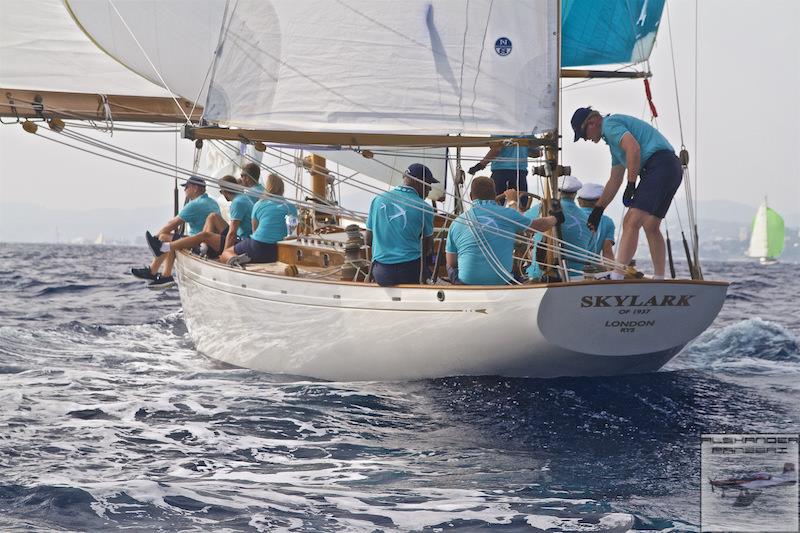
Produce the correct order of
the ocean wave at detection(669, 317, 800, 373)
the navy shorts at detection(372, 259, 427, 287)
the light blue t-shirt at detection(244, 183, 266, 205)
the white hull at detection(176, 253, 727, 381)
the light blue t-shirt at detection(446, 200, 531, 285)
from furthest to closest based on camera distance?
the ocean wave at detection(669, 317, 800, 373) → the light blue t-shirt at detection(244, 183, 266, 205) → the navy shorts at detection(372, 259, 427, 287) → the light blue t-shirt at detection(446, 200, 531, 285) → the white hull at detection(176, 253, 727, 381)

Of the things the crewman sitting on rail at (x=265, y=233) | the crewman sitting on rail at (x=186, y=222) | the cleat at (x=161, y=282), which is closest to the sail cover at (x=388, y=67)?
the crewman sitting on rail at (x=265, y=233)

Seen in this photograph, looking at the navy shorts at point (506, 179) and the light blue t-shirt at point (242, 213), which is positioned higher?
the navy shorts at point (506, 179)

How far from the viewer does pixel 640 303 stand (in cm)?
720

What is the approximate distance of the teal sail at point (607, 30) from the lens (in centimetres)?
1198

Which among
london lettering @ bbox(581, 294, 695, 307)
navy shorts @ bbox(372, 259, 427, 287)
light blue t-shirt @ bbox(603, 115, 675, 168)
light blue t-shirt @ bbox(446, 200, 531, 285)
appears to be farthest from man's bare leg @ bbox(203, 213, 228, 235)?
london lettering @ bbox(581, 294, 695, 307)

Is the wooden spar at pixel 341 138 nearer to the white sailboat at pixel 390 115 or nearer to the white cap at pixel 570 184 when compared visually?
the white sailboat at pixel 390 115

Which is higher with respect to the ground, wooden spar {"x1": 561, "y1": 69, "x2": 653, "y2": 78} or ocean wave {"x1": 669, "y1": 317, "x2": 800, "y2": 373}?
wooden spar {"x1": 561, "y1": 69, "x2": 653, "y2": 78}

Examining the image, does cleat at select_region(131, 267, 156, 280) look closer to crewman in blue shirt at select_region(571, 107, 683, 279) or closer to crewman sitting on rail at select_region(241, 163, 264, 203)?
crewman sitting on rail at select_region(241, 163, 264, 203)

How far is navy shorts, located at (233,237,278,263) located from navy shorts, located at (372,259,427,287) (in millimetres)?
2496

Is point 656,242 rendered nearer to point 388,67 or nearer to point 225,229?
point 388,67

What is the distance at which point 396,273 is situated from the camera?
7.90 meters

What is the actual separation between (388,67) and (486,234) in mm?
1777

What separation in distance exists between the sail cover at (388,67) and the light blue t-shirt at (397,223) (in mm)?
816

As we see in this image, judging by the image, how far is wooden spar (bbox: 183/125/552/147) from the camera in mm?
8469
